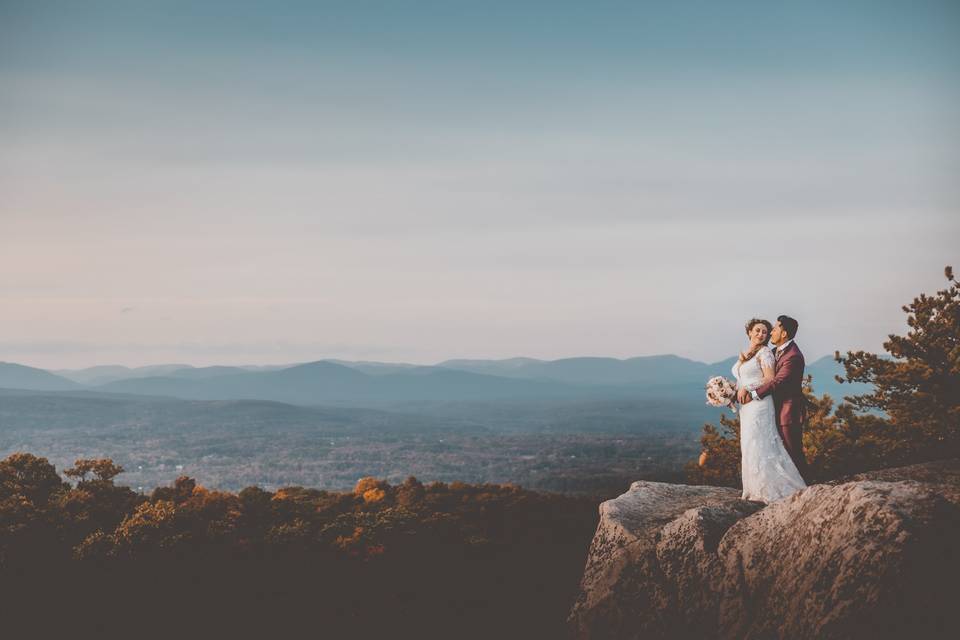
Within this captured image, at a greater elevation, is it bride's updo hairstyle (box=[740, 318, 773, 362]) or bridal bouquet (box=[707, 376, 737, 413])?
bride's updo hairstyle (box=[740, 318, 773, 362])

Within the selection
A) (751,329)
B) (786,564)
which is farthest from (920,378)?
(786,564)

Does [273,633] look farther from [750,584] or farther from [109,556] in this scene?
[750,584]

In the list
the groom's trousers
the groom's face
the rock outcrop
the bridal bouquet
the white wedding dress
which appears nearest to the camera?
the rock outcrop

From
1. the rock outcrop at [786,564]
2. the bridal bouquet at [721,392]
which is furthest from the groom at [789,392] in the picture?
the rock outcrop at [786,564]

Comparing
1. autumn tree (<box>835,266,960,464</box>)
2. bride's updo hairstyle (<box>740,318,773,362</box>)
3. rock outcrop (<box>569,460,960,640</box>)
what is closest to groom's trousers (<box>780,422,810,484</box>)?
rock outcrop (<box>569,460,960,640</box>)

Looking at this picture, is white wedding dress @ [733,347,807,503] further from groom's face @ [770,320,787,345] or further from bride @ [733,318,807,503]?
groom's face @ [770,320,787,345]

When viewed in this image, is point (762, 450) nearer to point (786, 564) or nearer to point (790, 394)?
point (790, 394)

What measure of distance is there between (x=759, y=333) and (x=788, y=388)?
3.52ft

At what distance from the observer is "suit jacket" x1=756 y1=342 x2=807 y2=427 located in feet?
39.3

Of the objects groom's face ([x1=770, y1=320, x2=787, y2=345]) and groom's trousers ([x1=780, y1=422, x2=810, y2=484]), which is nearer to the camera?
groom's trousers ([x1=780, y1=422, x2=810, y2=484])

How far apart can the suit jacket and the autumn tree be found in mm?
12866

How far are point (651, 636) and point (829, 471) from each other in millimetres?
15112

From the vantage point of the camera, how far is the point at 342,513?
65.0 ft

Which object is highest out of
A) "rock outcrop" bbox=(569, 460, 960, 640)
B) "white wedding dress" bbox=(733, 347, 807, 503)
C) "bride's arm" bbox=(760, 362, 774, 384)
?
"bride's arm" bbox=(760, 362, 774, 384)
